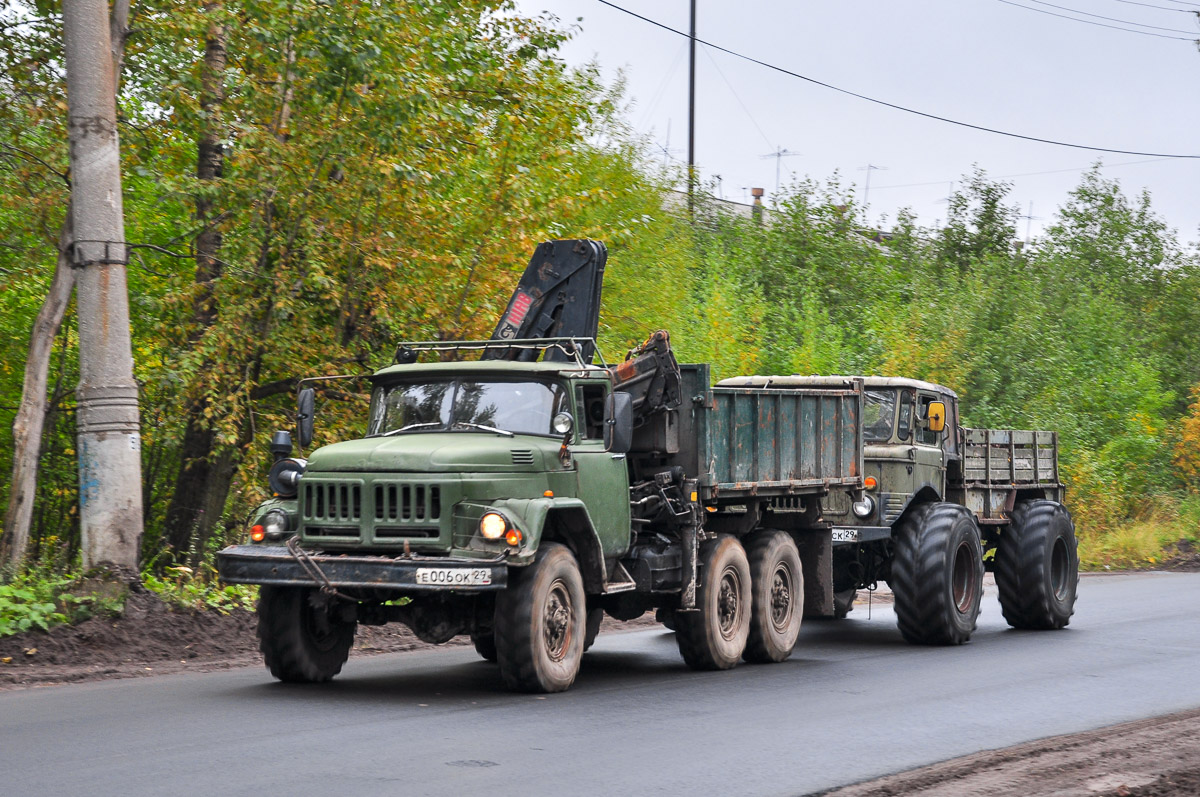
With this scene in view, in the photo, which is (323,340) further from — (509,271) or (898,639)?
(898,639)

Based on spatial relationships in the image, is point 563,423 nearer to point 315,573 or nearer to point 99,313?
point 315,573

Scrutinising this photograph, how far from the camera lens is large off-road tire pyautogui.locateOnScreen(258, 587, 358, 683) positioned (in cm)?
1078

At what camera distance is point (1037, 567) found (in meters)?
16.8

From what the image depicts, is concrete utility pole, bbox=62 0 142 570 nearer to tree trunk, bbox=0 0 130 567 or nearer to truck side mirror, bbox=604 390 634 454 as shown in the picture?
tree trunk, bbox=0 0 130 567

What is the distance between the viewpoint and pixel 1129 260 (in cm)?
5131

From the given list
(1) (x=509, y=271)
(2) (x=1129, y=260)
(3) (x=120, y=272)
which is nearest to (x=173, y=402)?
(3) (x=120, y=272)

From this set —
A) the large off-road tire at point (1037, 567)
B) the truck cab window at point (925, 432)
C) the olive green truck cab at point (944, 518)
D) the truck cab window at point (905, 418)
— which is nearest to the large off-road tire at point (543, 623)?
the olive green truck cab at point (944, 518)

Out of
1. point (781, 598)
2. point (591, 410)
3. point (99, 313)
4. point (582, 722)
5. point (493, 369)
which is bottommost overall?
point (582, 722)

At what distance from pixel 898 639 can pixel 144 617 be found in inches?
314

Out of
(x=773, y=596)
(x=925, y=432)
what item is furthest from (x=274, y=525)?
(x=925, y=432)

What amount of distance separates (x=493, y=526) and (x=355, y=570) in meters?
1.01

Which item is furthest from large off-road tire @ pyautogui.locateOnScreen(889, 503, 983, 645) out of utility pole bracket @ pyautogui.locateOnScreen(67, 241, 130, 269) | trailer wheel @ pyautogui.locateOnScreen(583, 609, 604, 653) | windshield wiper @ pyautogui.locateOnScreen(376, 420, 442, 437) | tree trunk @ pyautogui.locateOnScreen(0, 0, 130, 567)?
tree trunk @ pyautogui.locateOnScreen(0, 0, 130, 567)

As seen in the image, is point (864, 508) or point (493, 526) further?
point (864, 508)

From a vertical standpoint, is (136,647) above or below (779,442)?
below
